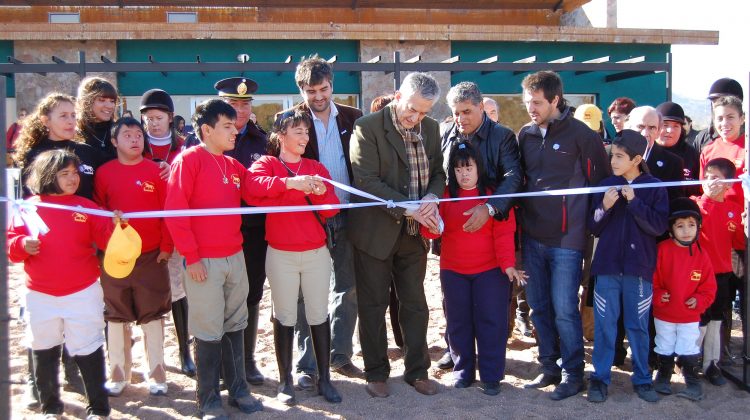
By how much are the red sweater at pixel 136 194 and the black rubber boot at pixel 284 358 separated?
0.92 meters

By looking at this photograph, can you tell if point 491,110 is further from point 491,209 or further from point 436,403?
point 436,403

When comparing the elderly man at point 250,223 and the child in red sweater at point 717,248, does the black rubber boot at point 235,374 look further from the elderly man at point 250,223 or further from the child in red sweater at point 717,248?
the child in red sweater at point 717,248

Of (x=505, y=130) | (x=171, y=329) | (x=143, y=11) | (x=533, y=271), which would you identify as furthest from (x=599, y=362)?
(x=143, y=11)

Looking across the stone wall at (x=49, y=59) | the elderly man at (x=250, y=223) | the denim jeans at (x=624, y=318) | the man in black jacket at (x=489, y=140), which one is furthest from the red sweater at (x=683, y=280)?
the stone wall at (x=49, y=59)

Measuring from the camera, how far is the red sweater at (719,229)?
4.87 m

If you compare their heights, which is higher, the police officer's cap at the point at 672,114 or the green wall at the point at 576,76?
the green wall at the point at 576,76

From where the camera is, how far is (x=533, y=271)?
4664 mm

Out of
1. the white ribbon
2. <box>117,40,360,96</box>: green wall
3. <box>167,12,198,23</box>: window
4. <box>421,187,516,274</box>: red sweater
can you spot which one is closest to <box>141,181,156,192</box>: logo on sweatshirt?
the white ribbon

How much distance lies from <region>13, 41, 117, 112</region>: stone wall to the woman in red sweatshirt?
9.67 metres

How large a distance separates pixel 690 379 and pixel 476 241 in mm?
1754

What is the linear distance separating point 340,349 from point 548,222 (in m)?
1.82

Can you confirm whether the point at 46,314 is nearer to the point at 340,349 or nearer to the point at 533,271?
the point at 340,349

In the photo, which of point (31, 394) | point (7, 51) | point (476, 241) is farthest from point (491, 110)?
point (7, 51)

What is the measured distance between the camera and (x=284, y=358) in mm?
4348
